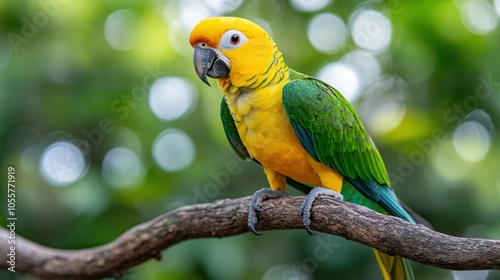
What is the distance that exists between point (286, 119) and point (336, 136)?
27 cm

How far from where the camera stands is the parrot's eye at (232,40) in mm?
2592

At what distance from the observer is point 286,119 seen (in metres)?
2.68

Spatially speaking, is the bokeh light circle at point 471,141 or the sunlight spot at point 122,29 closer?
the bokeh light circle at point 471,141

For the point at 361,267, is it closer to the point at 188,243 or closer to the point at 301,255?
the point at 301,255

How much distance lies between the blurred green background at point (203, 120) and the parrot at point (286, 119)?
99cm

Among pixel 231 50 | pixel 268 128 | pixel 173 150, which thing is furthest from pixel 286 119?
pixel 173 150

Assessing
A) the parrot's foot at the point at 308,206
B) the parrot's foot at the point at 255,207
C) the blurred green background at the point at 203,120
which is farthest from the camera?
the blurred green background at the point at 203,120

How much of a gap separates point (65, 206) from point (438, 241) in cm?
278

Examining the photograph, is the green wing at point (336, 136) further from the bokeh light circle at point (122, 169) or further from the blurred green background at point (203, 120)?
the bokeh light circle at point (122, 169)

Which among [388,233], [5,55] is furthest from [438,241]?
[5,55]

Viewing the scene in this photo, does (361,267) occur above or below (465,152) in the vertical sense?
below

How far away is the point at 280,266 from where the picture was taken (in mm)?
3844

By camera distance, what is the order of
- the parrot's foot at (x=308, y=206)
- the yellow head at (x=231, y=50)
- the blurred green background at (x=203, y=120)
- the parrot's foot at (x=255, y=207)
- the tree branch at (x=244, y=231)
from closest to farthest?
the tree branch at (x=244, y=231)
the parrot's foot at (x=308, y=206)
the yellow head at (x=231, y=50)
the parrot's foot at (x=255, y=207)
the blurred green background at (x=203, y=120)

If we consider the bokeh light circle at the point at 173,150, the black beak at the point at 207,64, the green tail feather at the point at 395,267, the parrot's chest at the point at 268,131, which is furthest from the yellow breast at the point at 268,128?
the bokeh light circle at the point at 173,150
